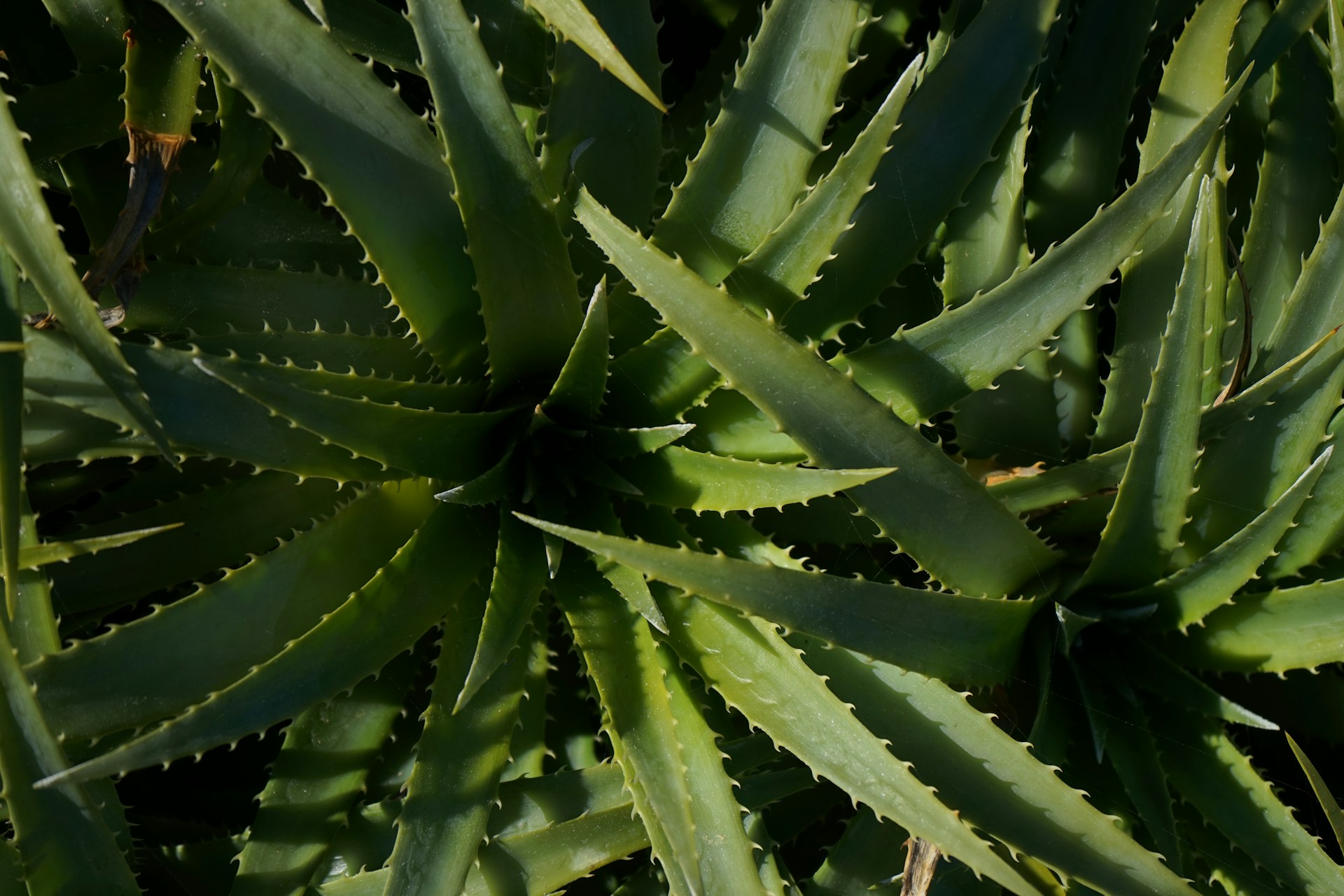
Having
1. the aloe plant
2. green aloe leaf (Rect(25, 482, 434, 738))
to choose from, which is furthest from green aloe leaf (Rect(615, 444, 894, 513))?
green aloe leaf (Rect(25, 482, 434, 738))

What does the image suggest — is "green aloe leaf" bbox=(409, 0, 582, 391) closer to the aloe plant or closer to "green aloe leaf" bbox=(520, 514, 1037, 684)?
the aloe plant

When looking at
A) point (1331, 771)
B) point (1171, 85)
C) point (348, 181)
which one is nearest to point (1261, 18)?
point (1171, 85)

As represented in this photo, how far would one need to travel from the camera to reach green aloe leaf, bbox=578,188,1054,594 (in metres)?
0.61

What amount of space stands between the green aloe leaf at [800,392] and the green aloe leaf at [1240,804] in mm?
319

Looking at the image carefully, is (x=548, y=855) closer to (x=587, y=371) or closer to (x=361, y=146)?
(x=587, y=371)

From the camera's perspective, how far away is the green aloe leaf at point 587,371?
2.19ft

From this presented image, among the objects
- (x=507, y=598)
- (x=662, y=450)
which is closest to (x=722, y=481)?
(x=662, y=450)

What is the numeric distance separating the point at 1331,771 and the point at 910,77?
2.71 ft

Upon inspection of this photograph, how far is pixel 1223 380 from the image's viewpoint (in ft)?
2.90

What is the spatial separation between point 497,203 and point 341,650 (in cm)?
33

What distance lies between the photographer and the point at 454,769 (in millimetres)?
738

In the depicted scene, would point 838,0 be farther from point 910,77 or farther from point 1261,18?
point 1261,18

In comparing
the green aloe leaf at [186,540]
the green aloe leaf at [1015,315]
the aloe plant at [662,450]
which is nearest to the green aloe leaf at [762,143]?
the aloe plant at [662,450]

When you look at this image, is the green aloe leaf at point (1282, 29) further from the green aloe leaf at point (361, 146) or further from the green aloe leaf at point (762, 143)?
the green aloe leaf at point (361, 146)
